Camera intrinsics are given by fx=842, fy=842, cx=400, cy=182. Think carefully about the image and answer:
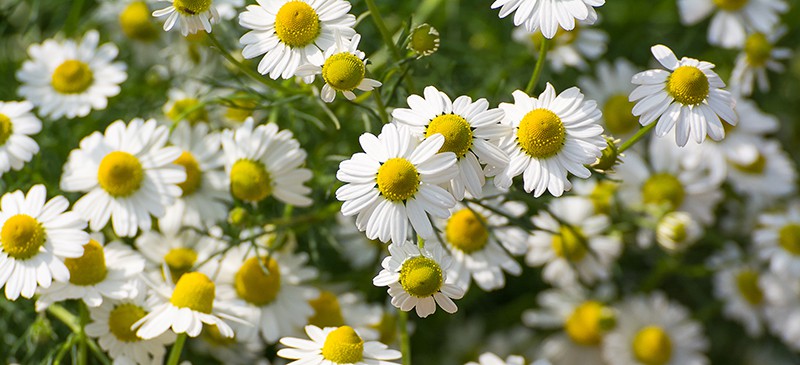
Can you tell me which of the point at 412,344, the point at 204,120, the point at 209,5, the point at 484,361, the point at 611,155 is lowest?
the point at 412,344

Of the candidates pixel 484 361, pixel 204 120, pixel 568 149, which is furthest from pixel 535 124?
pixel 204 120

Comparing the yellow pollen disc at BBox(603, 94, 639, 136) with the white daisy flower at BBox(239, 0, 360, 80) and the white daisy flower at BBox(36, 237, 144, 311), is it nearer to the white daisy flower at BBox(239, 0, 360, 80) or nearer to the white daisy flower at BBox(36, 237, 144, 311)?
the white daisy flower at BBox(239, 0, 360, 80)

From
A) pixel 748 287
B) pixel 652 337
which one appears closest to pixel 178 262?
pixel 652 337

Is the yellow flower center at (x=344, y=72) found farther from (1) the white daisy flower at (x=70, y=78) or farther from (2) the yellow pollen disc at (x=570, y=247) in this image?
(2) the yellow pollen disc at (x=570, y=247)

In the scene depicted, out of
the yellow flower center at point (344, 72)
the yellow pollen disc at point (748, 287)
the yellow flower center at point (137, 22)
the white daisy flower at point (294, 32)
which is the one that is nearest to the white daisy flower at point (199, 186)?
the white daisy flower at point (294, 32)

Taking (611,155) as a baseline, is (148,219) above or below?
below

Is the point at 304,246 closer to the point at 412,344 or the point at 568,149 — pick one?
the point at 412,344

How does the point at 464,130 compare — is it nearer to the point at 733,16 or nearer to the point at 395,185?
the point at 395,185
